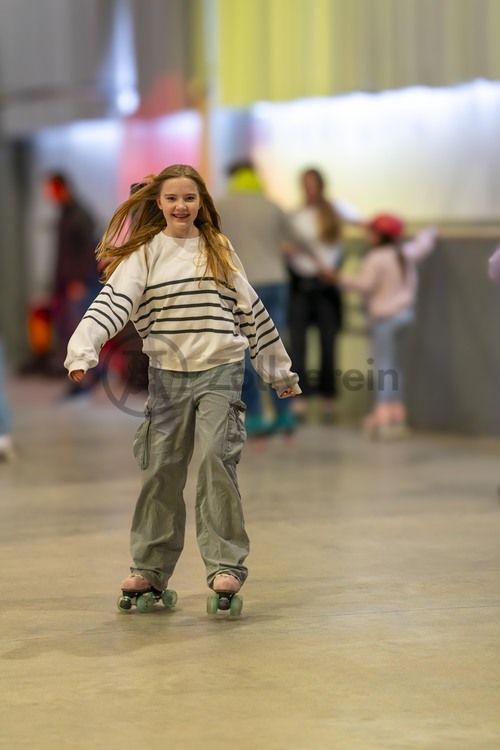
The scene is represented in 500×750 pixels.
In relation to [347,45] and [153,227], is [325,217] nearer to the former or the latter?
[347,45]

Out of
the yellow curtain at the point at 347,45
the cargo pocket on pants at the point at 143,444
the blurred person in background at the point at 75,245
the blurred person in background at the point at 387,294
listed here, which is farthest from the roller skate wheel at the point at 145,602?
the blurred person in background at the point at 75,245

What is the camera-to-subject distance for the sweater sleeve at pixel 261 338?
5.96 metres

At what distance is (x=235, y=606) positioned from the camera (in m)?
5.79

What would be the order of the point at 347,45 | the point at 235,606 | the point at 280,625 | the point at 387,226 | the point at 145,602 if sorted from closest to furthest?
1. the point at 280,625
2. the point at 235,606
3. the point at 145,602
4. the point at 387,226
5. the point at 347,45

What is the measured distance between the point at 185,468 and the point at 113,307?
28.8 inches

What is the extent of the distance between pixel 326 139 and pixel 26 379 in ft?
19.3

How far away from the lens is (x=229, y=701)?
4680 millimetres

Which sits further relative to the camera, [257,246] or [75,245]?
[75,245]

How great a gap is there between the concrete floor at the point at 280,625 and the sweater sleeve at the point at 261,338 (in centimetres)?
95

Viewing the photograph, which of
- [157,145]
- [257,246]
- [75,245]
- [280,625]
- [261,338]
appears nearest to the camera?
[280,625]

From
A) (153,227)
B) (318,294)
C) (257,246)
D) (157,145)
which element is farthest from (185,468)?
(157,145)

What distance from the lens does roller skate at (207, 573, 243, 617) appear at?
19.0ft

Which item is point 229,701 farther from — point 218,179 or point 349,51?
point 218,179

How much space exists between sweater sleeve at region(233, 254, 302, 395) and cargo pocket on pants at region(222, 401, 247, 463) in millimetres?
197
